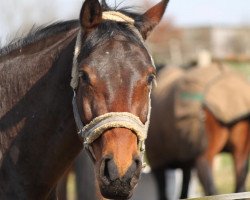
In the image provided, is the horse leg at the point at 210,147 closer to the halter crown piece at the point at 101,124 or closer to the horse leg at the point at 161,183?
the horse leg at the point at 161,183

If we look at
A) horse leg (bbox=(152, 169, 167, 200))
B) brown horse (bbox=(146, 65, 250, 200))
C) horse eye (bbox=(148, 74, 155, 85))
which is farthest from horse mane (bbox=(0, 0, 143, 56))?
horse leg (bbox=(152, 169, 167, 200))

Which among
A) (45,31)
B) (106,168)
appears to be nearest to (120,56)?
(106,168)

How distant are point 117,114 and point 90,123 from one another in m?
0.15

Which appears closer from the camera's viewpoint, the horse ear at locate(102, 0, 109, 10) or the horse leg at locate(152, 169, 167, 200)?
the horse ear at locate(102, 0, 109, 10)

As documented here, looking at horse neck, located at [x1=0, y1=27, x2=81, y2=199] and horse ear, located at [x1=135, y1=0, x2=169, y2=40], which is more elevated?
horse ear, located at [x1=135, y1=0, x2=169, y2=40]

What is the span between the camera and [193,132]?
9766mm

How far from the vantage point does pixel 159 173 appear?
10.9 m

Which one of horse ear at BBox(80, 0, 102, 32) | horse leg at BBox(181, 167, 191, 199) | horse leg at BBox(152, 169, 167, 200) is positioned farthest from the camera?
horse leg at BBox(152, 169, 167, 200)

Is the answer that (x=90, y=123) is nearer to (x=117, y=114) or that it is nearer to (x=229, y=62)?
(x=117, y=114)

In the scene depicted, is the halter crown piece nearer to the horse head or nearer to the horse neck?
the horse head

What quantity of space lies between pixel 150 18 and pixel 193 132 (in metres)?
5.69

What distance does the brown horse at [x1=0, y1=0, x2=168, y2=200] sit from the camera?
3.70 m

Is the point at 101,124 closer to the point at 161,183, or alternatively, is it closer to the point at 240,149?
the point at 240,149

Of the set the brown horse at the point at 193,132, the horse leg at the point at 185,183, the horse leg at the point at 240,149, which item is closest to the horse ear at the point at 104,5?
the brown horse at the point at 193,132
